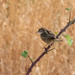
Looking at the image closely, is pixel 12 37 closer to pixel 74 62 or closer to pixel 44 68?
Result: pixel 44 68

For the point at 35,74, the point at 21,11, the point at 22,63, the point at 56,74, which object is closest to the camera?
the point at 35,74

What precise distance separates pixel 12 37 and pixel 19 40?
0.08 m

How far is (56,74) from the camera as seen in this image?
2281mm

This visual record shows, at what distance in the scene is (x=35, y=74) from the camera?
6.54 ft

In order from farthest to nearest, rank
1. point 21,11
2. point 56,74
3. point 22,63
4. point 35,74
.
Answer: point 21,11
point 56,74
point 22,63
point 35,74

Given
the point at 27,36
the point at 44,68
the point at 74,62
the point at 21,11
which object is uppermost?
the point at 21,11

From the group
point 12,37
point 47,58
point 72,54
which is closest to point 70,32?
point 72,54

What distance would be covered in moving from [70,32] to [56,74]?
541 millimetres

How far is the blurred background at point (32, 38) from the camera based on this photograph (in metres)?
2.14

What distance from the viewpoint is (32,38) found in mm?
2189

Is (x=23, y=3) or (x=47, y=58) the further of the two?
(x=23, y=3)

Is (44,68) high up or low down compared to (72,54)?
up

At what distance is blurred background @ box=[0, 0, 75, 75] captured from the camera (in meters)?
2.14

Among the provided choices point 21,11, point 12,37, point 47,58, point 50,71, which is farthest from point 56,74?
point 21,11
